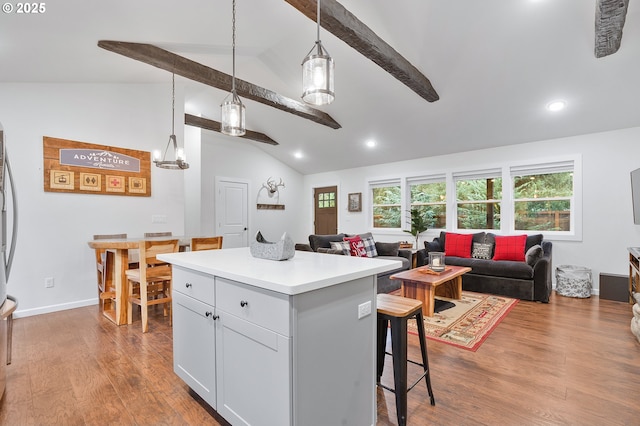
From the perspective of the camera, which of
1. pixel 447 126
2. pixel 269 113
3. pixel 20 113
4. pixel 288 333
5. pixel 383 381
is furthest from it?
pixel 269 113

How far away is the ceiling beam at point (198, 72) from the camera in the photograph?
3184 millimetres

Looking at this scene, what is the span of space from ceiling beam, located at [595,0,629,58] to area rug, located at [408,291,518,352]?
9.34 ft

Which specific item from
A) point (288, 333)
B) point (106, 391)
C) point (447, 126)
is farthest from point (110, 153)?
point (447, 126)

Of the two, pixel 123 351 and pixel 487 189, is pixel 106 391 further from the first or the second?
pixel 487 189

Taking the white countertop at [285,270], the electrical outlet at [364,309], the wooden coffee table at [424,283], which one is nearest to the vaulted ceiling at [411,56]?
the white countertop at [285,270]

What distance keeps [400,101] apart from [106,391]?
465 cm

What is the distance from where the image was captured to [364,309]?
1.53 metres

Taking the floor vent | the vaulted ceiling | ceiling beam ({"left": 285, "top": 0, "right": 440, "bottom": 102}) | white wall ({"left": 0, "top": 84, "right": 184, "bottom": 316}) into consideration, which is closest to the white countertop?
ceiling beam ({"left": 285, "top": 0, "right": 440, "bottom": 102})

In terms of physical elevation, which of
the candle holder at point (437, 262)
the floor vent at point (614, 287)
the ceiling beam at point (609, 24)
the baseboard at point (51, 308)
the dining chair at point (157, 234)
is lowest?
the baseboard at point (51, 308)

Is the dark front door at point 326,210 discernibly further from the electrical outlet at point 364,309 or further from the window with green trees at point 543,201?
the electrical outlet at point 364,309

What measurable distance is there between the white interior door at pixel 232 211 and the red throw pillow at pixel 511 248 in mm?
5074

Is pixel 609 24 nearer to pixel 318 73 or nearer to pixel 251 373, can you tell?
pixel 318 73

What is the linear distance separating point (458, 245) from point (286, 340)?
450cm

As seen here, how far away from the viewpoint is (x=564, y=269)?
13.9 feet
